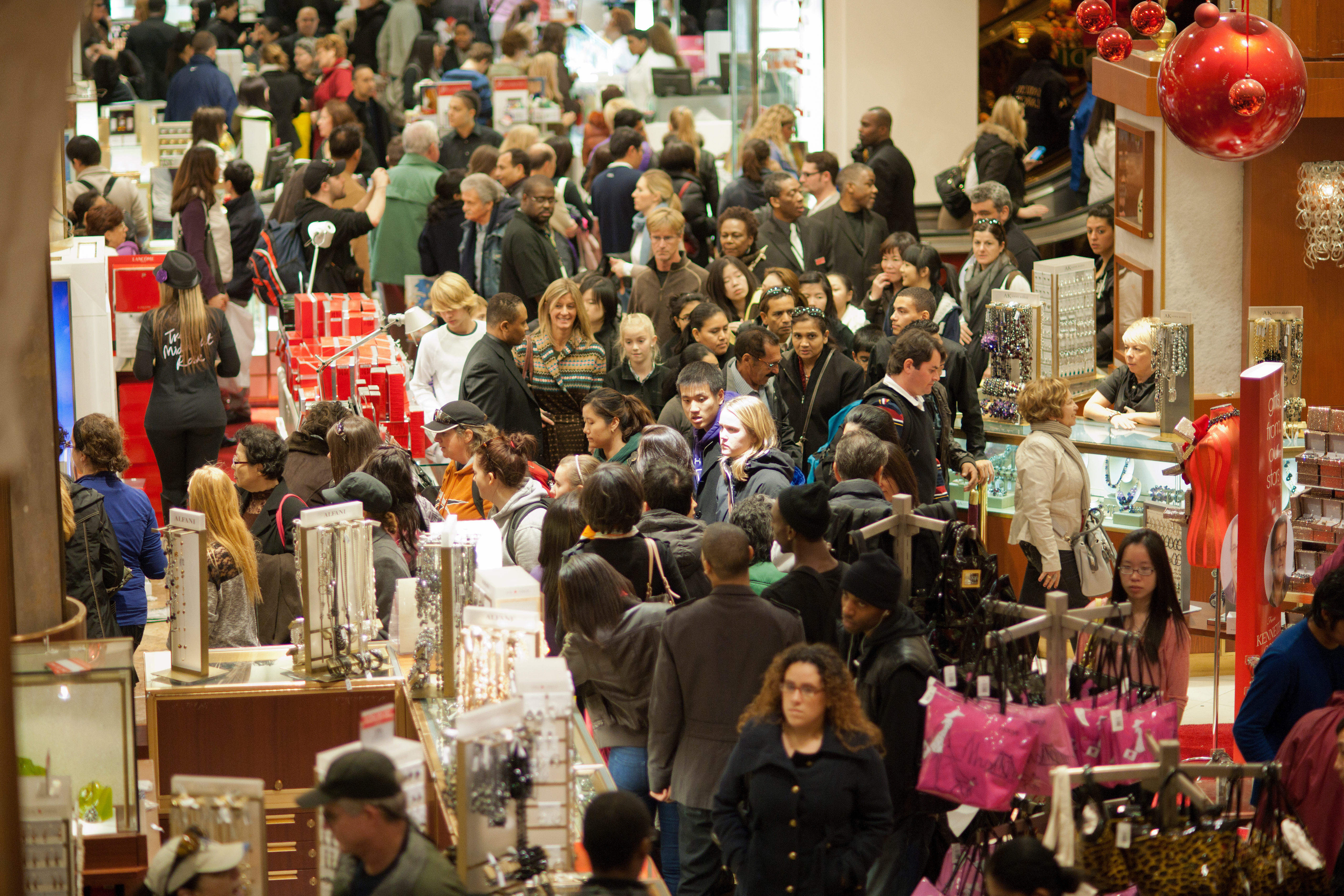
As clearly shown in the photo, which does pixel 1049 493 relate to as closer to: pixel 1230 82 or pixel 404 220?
pixel 1230 82

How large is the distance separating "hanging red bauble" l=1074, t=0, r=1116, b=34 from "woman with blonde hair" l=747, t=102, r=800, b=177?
552 centimetres

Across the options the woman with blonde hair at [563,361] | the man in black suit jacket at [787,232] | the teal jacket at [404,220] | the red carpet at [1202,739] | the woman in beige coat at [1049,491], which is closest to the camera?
the red carpet at [1202,739]

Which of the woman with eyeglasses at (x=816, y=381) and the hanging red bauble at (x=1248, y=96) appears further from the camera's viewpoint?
the woman with eyeglasses at (x=816, y=381)

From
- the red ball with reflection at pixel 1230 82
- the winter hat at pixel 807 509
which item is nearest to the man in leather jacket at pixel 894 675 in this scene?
the winter hat at pixel 807 509

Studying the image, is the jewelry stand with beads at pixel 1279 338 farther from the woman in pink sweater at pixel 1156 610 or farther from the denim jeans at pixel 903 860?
the denim jeans at pixel 903 860

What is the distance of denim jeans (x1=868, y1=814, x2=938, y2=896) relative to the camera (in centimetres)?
387

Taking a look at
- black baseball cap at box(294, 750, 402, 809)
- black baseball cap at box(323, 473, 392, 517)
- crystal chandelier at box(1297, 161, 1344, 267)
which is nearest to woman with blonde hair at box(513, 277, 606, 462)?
black baseball cap at box(323, 473, 392, 517)

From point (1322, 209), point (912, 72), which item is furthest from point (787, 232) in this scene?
point (912, 72)

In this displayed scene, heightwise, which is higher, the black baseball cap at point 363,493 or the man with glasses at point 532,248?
the man with glasses at point 532,248

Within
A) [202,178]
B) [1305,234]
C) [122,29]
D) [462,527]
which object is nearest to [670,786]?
[462,527]

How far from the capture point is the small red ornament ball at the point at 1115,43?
Result: 5.14 m

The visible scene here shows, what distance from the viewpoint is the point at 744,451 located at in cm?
554

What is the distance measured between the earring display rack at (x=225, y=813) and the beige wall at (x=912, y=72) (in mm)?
10240

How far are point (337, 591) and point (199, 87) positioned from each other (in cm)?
1001
